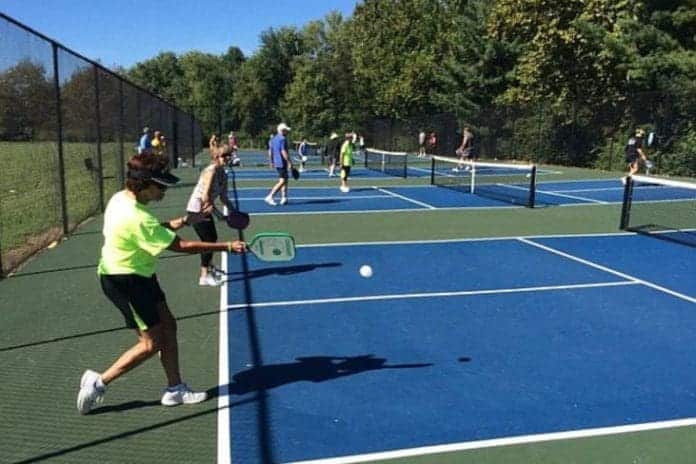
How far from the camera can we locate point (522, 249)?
1048 cm

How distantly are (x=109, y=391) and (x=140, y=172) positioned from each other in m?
1.83

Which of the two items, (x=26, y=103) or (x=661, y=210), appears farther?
(x=661, y=210)

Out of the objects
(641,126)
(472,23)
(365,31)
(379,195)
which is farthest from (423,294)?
(365,31)

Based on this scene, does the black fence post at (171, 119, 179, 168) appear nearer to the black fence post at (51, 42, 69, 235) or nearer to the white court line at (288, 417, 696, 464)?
the black fence post at (51, 42, 69, 235)

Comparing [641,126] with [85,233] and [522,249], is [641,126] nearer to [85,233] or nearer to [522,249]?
[522,249]

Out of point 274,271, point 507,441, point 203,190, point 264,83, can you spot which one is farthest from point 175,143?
point 264,83

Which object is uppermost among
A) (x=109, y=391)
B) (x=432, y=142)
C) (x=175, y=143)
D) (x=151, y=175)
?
(x=151, y=175)

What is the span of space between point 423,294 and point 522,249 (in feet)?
11.0

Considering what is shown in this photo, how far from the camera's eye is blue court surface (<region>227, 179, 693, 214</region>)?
15961 mm

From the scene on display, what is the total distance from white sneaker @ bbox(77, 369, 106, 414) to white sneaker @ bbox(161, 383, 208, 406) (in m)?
0.42

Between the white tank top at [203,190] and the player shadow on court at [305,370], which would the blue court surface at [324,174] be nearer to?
the white tank top at [203,190]

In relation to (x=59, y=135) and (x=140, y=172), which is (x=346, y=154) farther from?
(x=140, y=172)

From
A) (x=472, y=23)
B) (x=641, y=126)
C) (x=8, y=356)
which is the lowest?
(x=8, y=356)

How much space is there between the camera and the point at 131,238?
13.4 feet
